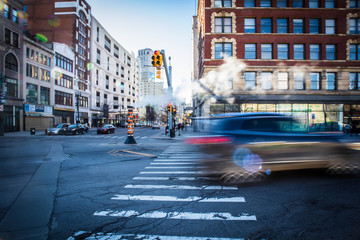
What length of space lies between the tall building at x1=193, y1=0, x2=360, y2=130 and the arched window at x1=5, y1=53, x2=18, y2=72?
1171 inches

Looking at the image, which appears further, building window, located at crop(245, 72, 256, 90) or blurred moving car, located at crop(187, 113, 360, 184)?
building window, located at crop(245, 72, 256, 90)

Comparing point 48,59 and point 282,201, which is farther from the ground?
point 48,59

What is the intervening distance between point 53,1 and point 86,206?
6838 cm

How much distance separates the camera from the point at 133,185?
5340mm

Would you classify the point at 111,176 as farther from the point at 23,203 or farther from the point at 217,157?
the point at 217,157

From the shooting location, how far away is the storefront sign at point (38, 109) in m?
34.4

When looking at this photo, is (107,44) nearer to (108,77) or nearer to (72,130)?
(108,77)

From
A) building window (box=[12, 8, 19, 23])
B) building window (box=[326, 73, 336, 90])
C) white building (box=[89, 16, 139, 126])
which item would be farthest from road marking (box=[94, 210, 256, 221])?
white building (box=[89, 16, 139, 126])

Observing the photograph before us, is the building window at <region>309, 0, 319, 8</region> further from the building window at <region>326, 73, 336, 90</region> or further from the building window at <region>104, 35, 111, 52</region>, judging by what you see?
the building window at <region>104, 35, 111, 52</region>

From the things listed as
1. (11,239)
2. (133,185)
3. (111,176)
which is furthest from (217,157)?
(11,239)

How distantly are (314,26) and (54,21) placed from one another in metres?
59.1

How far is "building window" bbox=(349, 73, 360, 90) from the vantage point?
2639cm

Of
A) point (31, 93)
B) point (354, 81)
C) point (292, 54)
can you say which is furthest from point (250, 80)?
point (31, 93)

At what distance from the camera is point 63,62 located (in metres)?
45.2
